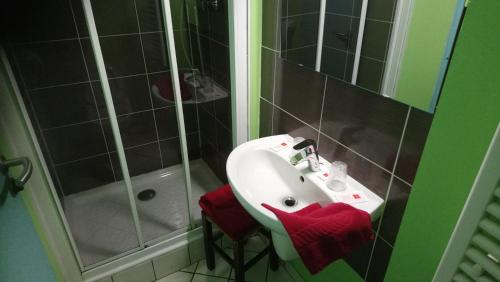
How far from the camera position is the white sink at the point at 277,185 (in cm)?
108

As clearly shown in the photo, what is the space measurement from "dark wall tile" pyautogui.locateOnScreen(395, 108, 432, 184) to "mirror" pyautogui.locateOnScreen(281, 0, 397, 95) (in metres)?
0.14

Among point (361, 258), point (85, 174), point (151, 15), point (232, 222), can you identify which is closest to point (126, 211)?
point (85, 174)

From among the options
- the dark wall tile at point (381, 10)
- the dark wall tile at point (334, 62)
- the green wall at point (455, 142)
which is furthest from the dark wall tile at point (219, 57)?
the green wall at point (455, 142)

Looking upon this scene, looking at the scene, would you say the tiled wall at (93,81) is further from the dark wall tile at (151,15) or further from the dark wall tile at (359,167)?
the dark wall tile at (359,167)

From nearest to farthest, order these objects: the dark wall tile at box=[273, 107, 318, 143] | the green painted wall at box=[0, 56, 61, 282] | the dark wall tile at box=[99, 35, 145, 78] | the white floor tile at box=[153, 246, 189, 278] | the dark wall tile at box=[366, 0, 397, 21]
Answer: the dark wall tile at box=[366, 0, 397, 21]
the green painted wall at box=[0, 56, 61, 282]
the dark wall tile at box=[273, 107, 318, 143]
the white floor tile at box=[153, 246, 189, 278]
the dark wall tile at box=[99, 35, 145, 78]

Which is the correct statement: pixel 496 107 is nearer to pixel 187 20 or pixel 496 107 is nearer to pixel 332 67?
pixel 332 67

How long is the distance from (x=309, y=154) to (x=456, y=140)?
560 millimetres

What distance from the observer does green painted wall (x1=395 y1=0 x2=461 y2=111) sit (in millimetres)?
792

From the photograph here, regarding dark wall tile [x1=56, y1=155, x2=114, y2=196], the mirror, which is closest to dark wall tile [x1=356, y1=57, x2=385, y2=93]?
the mirror

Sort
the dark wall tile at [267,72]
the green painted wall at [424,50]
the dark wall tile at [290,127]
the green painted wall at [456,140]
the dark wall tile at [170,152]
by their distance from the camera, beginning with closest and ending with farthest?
the green painted wall at [456,140] → the green painted wall at [424,50] → the dark wall tile at [290,127] → the dark wall tile at [267,72] → the dark wall tile at [170,152]

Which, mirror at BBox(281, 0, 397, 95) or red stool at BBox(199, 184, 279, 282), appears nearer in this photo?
mirror at BBox(281, 0, 397, 95)

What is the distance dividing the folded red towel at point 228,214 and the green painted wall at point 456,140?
73cm

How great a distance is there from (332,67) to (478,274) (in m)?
0.78

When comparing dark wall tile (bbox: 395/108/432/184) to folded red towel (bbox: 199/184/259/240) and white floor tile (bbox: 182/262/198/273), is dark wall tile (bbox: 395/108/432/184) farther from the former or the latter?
white floor tile (bbox: 182/262/198/273)
